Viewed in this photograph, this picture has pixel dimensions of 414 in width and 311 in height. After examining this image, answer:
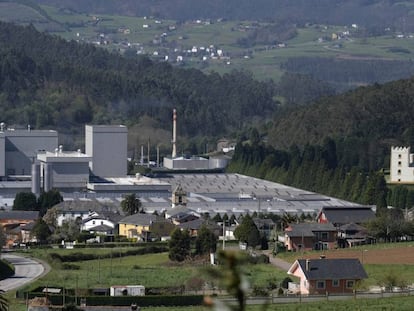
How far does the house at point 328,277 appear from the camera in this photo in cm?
2781

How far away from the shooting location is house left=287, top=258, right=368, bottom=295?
91.2ft

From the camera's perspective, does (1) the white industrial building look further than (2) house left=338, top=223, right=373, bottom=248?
Yes

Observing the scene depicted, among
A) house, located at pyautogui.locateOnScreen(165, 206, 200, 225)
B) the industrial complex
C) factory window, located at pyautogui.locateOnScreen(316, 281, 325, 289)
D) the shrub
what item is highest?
factory window, located at pyautogui.locateOnScreen(316, 281, 325, 289)

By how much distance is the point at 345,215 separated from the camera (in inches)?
1524

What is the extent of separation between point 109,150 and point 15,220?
44.4 feet

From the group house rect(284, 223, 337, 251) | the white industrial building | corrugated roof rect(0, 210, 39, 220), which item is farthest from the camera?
the white industrial building

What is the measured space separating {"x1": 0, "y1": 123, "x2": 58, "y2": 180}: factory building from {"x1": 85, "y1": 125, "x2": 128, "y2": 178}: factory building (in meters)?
1.64

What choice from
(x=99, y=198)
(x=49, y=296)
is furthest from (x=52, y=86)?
(x=49, y=296)

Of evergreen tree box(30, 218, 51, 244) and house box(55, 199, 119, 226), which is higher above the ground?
evergreen tree box(30, 218, 51, 244)

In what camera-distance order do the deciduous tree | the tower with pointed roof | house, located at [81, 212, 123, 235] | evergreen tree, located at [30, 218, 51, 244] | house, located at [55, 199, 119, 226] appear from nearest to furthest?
evergreen tree, located at [30, 218, 51, 244] < house, located at [81, 212, 123, 235] < house, located at [55, 199, 119, 226] < the deciduous tree < the tower with pointed roof

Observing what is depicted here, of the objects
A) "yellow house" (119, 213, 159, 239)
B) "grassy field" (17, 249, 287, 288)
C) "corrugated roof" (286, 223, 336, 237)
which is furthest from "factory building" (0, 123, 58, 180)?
"grassy field" (17, 249, 287, 288)

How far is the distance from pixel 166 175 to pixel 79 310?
35094mm

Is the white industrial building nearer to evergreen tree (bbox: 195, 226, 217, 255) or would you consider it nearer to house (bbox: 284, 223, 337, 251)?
house (bbox: 284, 223, 337, 251)

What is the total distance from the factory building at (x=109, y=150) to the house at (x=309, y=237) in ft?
60.6
